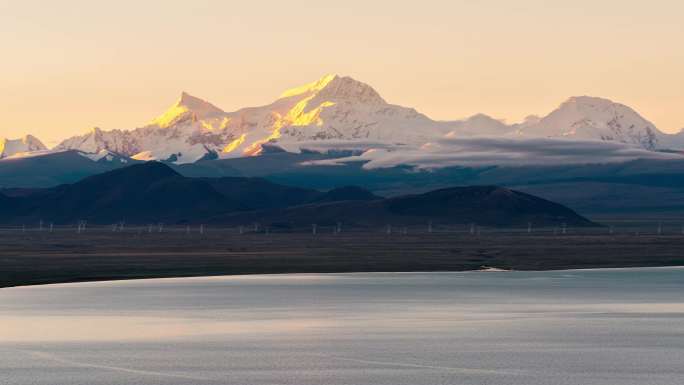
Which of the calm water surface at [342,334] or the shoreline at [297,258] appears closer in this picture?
the calm water surface at [342,334]

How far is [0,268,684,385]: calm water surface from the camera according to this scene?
6128 centimetres

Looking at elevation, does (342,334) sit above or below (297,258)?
below

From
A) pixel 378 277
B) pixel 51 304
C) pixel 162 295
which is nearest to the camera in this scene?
pixel 51 304

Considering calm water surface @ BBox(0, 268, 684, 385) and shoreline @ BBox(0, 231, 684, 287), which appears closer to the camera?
calm water surface @ BBox(0, 268, 684, 385)

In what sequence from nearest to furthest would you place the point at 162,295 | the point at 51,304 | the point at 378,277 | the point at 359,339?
the point at 359,339 → the point at 51,304 → the point at 162,295 → the point at 378,277

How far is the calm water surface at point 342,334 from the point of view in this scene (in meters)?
61.3

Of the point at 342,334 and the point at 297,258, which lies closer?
the point at 342,334

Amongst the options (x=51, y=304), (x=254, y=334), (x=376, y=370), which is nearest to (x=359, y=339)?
(x=254, y=334)

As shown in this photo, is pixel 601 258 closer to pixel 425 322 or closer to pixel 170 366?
pixel 425 322

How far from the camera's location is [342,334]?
76.4 m

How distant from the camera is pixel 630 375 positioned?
2399 inches

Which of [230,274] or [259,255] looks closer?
[230,274]

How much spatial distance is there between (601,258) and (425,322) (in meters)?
85.2

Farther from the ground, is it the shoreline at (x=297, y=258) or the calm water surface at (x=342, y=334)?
the shoreline at (x=297, y=258)
